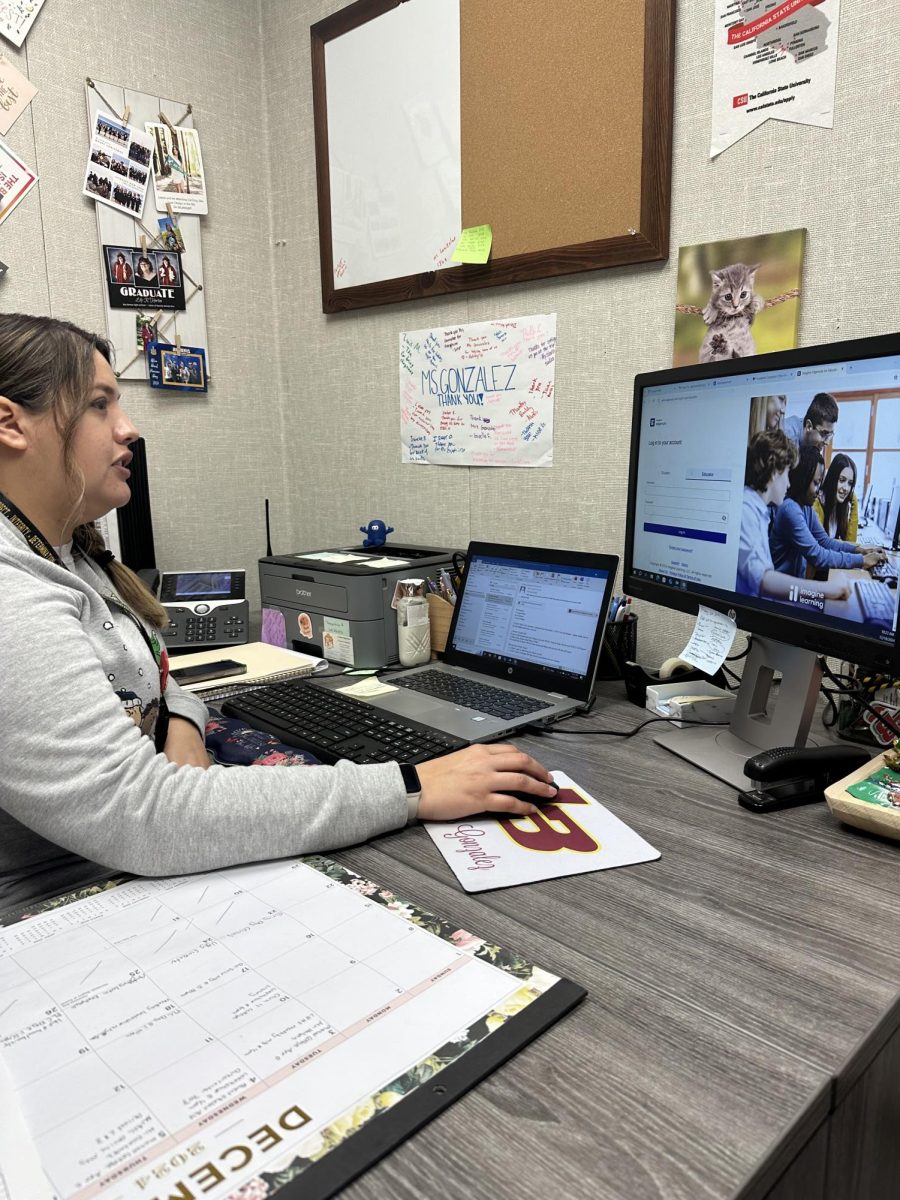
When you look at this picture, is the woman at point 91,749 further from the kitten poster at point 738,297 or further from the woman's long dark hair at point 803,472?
the kitten poster at point 738,297

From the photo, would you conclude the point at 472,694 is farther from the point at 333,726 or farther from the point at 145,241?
the point at 145,241

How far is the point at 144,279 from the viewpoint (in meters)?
1.91

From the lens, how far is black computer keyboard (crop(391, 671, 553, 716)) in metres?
1.22

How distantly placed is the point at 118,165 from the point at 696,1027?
2.03 metres

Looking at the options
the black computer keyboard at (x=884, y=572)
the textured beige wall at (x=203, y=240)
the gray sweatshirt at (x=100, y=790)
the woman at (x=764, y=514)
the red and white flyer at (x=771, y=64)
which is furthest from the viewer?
the textured beige wall at (x=203, y=240)

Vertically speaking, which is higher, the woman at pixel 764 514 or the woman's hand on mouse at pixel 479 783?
the woman at pixel 764 514

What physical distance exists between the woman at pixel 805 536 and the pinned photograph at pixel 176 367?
5.05ft

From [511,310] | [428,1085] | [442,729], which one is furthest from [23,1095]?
[511,310]

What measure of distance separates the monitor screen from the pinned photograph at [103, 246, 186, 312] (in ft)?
4.22

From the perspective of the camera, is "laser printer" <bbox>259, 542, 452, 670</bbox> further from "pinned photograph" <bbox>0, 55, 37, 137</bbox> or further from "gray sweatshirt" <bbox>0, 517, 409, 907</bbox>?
"pinned photograph" <bbox>0, 55, 37, 137</bbox>

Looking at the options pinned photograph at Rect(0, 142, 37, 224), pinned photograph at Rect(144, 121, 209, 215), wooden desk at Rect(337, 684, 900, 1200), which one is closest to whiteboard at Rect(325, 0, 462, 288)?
pinned photograph at Rect(144, 121, 209, 215)

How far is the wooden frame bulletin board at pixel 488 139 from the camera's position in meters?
1.38

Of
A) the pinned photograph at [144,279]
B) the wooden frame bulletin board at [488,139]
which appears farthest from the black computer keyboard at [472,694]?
the pinned photograph at [144,279]

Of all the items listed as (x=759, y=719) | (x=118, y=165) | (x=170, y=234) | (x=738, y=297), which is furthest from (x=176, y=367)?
(x=759, y=719)
